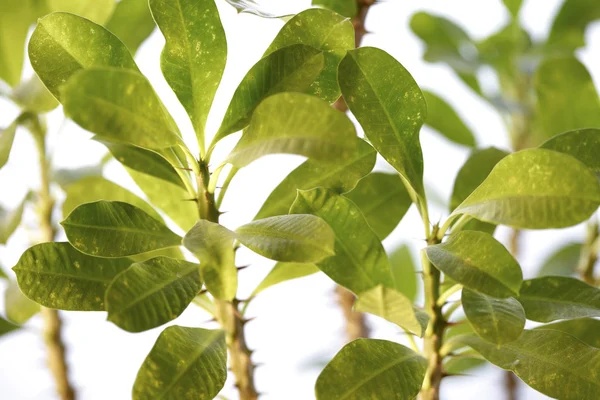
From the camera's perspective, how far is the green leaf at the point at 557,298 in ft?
1.63

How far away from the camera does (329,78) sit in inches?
19.8

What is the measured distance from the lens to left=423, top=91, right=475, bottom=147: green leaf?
96 cm

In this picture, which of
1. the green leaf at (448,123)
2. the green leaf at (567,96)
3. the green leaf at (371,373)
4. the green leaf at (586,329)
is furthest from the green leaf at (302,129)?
the green leaf at (448,123)

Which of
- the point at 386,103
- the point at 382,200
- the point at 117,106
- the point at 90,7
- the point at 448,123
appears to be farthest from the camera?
Answer: the point at 448,123

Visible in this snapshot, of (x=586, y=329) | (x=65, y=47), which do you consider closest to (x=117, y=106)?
(x=65, y=47)

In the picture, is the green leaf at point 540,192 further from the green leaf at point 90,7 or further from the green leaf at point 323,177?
the green leaf at point 90,7

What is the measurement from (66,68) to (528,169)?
318 millimetres

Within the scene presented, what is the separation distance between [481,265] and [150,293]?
0.68 ft

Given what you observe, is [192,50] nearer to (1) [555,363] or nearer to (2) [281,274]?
(2) [281,274]

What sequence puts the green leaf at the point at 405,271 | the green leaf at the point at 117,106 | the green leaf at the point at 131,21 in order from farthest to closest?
the green leaf at the point at 405,271
the green leaf at the point at 131,21
the green leaf at the point at 117,106

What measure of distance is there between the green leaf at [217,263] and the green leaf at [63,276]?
114 millimetres

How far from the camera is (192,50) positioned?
0.48 metres

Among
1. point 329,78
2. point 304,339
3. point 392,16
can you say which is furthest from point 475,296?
point 392,16

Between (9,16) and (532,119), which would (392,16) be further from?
(9,16)
